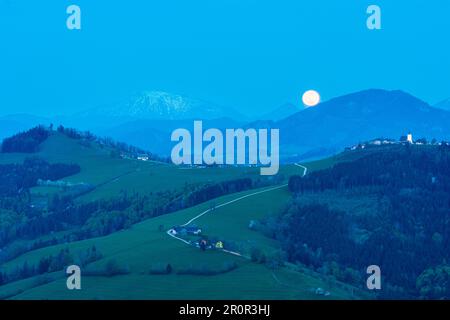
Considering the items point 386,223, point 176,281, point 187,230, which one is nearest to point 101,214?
point 187,230

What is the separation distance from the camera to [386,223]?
15025cm

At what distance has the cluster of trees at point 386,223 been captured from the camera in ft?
402

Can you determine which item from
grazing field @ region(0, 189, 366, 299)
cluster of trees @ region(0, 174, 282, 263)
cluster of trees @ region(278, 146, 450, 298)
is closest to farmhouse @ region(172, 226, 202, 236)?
grazing field @ region(0, 189, 366, 299)

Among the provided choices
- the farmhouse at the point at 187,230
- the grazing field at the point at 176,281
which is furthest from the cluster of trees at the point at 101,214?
the grazing field at the point at 176,281

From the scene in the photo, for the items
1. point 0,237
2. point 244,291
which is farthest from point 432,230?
point 0,237

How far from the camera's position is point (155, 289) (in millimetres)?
90500

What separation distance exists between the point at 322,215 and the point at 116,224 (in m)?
43.2

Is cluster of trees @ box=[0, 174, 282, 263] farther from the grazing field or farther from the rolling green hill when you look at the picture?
the grazing field

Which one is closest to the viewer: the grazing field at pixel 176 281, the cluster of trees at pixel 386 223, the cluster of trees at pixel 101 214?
the grazing field at pixel 176 281

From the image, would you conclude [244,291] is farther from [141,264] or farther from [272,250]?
[272,250]

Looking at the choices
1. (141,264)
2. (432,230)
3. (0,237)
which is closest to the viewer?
(141,264)

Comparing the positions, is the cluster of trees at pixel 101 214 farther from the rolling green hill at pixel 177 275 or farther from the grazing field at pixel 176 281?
the grazing field at pixel 176 281

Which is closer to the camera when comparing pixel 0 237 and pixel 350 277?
pixel 350 277

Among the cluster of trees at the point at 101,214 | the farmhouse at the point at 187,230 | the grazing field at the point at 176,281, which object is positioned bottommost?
the grazing field at the point at 176,281
